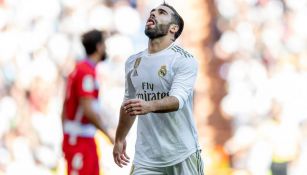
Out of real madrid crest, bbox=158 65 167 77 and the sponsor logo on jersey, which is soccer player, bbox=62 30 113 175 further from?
real madrid crest, bbox=158 65 167 77

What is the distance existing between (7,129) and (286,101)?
3.72 m

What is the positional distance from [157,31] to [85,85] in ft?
5.38

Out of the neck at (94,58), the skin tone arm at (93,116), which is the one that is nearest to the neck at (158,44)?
the skin tone arm at (93,116)

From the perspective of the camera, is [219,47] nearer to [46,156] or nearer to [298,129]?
[298,129]

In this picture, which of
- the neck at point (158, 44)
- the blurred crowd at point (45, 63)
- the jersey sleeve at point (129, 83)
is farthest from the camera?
the blurred crowd at point (45, 63)

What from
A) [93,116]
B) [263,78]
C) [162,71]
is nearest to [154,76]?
[162,71]

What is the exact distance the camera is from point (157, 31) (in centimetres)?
569

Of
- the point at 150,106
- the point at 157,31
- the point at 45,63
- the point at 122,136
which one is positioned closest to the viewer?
the point at 150,106

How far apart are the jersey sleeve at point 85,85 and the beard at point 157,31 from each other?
1.60 metres

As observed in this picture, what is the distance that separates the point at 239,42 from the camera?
44.4 ft

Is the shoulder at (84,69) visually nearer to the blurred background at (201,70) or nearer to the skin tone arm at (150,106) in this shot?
the skin tone arm at (150,106)

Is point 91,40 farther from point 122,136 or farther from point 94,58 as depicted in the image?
point 122,136

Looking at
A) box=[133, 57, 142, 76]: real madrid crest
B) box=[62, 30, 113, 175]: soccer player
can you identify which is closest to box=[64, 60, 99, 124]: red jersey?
box=[62, 30, 113, 175]: soccer player

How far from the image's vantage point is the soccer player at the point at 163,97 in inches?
221
